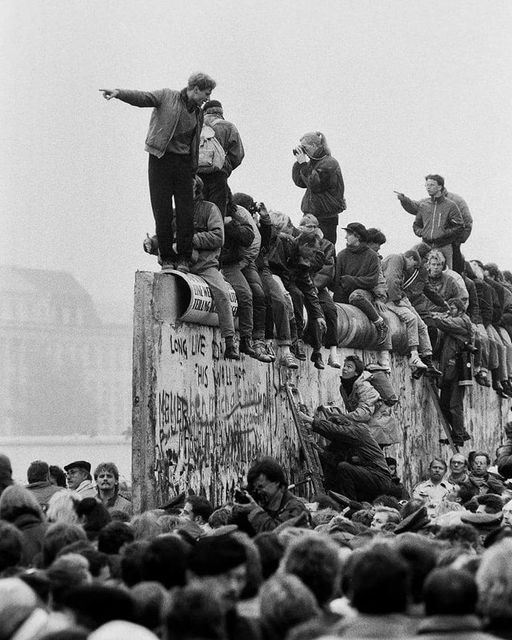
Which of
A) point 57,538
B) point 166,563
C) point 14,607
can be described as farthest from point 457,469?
point 14,607

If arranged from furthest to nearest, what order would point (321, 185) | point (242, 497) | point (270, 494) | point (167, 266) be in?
point (321, 185) < point (167, 266) < point (242, 497) < point (270, 494)

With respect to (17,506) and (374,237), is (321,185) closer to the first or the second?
(374,237)

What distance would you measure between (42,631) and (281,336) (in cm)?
1342

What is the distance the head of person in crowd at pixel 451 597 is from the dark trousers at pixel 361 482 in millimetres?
12637

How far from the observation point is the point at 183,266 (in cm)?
1916

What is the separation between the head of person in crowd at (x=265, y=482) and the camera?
1417cm

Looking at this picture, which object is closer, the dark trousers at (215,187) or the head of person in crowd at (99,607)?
the head of person in crowd at (99,607)

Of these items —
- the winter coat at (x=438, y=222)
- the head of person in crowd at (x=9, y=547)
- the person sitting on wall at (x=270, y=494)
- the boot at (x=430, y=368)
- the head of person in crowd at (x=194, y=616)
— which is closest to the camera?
the head of person in crowd at (x=194, y=616)

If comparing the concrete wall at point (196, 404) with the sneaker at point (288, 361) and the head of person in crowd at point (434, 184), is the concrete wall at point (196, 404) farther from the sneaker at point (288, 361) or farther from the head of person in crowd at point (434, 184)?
the head of person in crowd at point (434, 184)

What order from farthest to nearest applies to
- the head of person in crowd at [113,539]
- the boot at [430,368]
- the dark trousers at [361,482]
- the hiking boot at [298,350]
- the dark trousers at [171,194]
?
the boot at [430,368]
the hiking boot at [298,350]
the dark trousers at [361,482]
the dark trousers at [171,194]
the head of person in crowd at [113,539]

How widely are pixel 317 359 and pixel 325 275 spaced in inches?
66.6

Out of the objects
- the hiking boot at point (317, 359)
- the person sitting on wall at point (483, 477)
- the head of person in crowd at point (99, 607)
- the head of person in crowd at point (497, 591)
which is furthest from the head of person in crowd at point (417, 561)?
the hiking boot at point (317, 359)

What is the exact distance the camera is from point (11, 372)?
125438 mm

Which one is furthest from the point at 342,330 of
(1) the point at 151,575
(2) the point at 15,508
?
(1) the point at 151,575
